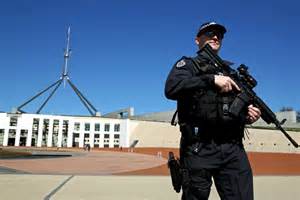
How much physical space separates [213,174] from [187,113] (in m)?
0.54

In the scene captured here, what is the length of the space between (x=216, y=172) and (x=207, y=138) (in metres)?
0.29

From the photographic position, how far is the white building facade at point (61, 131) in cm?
6981

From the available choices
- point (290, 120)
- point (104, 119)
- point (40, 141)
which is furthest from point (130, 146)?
point (290, 120)

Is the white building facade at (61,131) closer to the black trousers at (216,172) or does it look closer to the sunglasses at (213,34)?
the sunglasses at (213,34)

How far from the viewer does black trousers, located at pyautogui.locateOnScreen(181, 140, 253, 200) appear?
2.85 meters

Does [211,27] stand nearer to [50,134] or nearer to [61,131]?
[61,131]

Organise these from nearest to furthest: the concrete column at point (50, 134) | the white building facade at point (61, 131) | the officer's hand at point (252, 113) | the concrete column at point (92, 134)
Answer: the officer's hand at point (252, 113), the white building facade at point (61, 131), the concrete column at point (50, 134), the concrete column at point (92, 134)

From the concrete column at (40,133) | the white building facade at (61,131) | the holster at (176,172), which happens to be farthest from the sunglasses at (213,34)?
the concrete column at (40,133)

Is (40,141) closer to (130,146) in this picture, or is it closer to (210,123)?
(130,146)

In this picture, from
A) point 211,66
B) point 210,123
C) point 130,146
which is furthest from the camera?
point 130,146

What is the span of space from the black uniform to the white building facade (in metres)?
68.6

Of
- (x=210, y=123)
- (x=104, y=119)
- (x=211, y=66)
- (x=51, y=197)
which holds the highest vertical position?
(x=104, y=119)

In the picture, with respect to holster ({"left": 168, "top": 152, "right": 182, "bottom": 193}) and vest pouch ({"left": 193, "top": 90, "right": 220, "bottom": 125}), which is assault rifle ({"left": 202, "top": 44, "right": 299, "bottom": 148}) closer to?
vest pouch ({"left": 193, "top": 90, "right": 220, "bottom": 125})

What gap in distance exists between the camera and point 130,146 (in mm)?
70875
